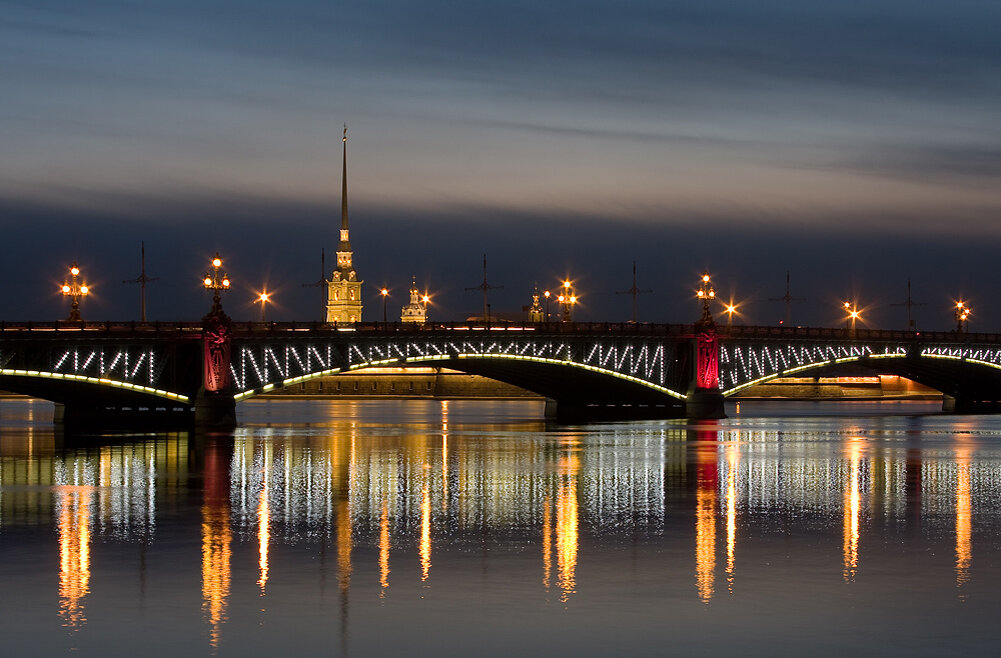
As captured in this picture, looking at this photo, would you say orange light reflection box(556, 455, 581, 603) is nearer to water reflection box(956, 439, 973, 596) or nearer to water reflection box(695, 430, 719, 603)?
water reflection box(695, 430, 719, 603)

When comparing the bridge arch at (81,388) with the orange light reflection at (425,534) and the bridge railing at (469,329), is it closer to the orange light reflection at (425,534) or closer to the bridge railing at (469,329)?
the bridge railing at (469,329)

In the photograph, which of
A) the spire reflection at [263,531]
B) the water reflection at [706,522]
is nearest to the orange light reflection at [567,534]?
the water reflection at [706,522]

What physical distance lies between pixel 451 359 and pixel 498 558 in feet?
269

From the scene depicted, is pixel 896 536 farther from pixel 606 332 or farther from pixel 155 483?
pixel 606 332

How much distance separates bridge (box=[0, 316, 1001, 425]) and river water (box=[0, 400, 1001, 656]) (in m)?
35.3

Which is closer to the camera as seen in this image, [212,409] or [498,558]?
[498,558]

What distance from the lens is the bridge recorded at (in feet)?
310

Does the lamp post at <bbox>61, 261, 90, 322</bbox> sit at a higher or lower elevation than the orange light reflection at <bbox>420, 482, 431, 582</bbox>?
higher

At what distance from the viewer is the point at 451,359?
112 m

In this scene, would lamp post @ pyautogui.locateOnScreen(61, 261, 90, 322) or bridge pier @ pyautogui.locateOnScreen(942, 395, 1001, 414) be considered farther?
bridge pier @ pyautogui.locateOnScreen(942, 395, 1001, 414)

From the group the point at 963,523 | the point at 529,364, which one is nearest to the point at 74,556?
the point at 963,523

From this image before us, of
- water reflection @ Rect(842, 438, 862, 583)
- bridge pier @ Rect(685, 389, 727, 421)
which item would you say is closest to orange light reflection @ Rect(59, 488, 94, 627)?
water reflection @ Rect(842, 438, 862, 583)

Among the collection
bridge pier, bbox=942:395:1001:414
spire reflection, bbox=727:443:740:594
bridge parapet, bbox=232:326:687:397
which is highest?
bridge parapet, bbox=232:326:687:397

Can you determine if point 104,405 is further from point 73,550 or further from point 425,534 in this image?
point 73,550
